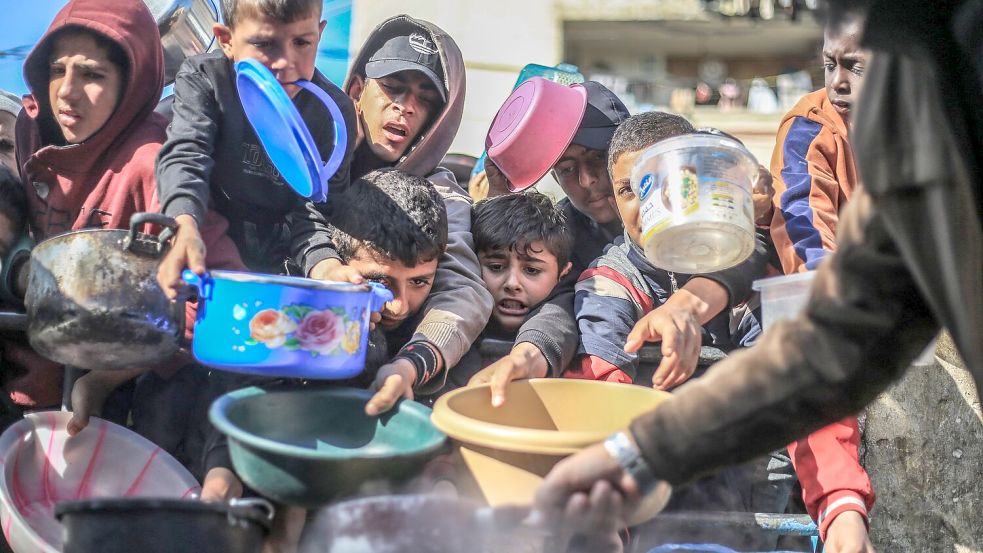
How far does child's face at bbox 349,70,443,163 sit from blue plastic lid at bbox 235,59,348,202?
809 mm

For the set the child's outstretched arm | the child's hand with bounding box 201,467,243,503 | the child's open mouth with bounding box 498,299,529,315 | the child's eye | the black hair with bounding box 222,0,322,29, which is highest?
the black hair with bounding box 222,0,322,29

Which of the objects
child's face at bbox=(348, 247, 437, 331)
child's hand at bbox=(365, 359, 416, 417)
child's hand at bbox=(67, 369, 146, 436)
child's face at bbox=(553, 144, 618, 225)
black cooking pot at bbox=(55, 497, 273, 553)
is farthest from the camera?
child's face at bbox=(553, 144, 618, 225)

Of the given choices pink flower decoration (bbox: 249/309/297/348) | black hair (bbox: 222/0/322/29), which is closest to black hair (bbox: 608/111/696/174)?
black hair (bbox: 222/0/322/29)

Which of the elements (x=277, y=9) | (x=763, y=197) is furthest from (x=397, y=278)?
(x=763, y=197)

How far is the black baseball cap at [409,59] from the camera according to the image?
3738mm

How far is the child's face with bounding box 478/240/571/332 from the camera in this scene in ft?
10.6

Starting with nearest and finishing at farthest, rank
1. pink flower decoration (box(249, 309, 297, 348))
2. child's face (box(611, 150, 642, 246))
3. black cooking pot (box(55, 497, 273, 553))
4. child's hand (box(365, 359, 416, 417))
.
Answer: black cooking pot (box(55, 497, 273, 553)) → pink flower decoration (box(249, 309, 297, 348)) → child's hand (box(365, 359, 416, 417)) → child's face (box(611, 150, 642, 246))

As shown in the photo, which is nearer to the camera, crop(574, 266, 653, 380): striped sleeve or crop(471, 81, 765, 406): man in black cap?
crop(471, 81, 765, 406): man in black cap

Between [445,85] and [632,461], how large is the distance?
2.37m

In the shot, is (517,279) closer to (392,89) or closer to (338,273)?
(338,273)

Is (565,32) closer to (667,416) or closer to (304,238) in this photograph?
Result: (304,238)

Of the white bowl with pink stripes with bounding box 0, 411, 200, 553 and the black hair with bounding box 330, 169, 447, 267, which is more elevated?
the black hair with bounding box 330, 169, 447, 267

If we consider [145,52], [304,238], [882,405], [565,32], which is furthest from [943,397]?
[565,32]

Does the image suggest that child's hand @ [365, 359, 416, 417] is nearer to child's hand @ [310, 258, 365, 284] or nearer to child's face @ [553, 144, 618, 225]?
child's hand @ [310, 258, 365, 284]
